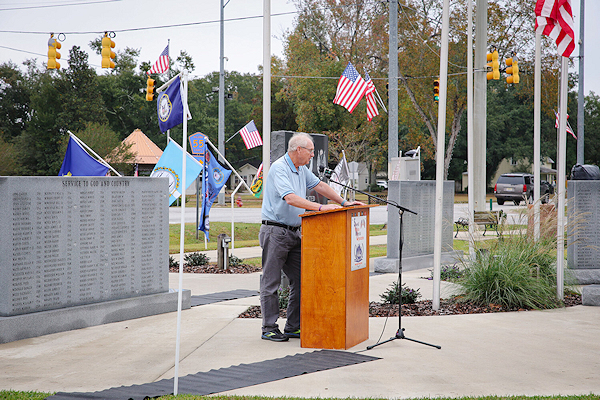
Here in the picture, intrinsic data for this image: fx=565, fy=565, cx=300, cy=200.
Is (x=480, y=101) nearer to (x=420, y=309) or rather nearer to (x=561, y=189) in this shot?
(x=561, y=189)

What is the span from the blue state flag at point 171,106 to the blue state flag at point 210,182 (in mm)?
8554

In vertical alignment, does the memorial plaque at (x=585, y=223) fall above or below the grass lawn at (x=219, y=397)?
above

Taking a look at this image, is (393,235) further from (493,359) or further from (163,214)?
(493,359)

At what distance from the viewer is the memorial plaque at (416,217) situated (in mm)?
11828

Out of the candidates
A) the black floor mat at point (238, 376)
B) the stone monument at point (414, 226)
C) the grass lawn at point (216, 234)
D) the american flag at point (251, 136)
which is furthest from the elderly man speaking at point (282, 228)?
the american flag at point (251, 136)

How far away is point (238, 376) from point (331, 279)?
1.40 metres

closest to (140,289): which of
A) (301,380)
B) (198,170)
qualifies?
(301,380)

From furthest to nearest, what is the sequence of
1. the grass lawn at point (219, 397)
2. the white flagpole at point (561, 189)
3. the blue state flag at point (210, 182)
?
1. the blue state flag at point (210, 182)
2. the white flagpole at point (561, 189)
3. the grass lawn at point (219, 397)

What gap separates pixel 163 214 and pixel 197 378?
11.6 feet

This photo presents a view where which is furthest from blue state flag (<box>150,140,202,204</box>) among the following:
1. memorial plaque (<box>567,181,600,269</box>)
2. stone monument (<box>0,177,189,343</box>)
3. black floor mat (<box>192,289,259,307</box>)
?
memorial plaque (<box>567,181,600,269</box>)

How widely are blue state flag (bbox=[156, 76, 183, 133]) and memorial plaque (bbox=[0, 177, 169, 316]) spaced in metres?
2.01

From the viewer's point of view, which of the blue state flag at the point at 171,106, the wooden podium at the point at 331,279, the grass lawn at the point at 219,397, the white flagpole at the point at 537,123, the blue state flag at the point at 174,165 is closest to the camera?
the grass lawn at the point at 219,397

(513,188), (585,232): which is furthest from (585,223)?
(513,188)

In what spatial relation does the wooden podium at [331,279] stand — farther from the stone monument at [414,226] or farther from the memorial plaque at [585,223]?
the stone monument at [414,226]
